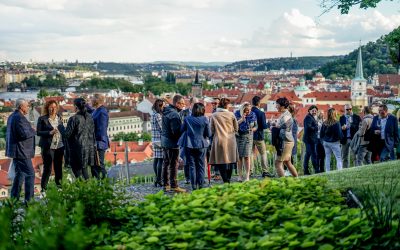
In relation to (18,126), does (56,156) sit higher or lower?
lower

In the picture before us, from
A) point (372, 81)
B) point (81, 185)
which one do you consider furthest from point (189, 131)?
point (372, 81)

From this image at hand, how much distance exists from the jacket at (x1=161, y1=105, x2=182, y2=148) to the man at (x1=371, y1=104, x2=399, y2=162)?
3973mm

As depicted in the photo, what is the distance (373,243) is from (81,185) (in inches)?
99.8

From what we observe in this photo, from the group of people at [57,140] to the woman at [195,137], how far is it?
55.8 inches

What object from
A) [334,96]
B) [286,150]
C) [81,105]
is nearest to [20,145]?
[81,105]

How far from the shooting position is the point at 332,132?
10102 millimetres

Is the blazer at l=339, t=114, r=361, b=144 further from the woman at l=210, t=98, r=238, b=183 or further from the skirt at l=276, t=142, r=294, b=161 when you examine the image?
the woman at l=210, t=98, r=238, b=183

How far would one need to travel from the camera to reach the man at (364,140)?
418 inches

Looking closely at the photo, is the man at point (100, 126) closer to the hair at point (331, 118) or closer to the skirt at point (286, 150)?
the skirt at point (286, 150)

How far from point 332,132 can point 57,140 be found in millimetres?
4818

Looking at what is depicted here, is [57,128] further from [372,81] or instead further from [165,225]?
[372,81]

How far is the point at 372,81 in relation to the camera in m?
143

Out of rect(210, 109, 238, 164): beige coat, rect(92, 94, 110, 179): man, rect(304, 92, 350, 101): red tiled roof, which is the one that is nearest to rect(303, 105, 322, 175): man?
rect(210, 109, 238, 164): beige coat

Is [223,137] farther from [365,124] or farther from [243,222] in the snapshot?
[243,222]
